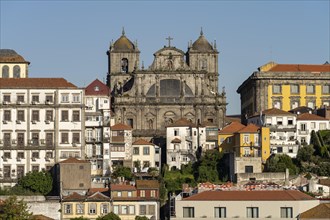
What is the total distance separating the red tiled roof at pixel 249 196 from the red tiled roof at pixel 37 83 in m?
29.0

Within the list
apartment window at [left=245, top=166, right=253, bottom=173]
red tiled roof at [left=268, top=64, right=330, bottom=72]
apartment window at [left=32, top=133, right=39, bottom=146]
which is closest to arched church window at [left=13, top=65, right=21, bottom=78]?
apartment window at [left=32, top=133, right=39, bottom=146]

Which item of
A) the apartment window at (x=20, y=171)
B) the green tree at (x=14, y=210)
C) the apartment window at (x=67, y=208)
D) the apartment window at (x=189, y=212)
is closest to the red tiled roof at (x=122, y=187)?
the apartment window at (x=67, y=208)

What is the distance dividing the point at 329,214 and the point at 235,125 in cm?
4223

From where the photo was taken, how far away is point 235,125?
142 meters

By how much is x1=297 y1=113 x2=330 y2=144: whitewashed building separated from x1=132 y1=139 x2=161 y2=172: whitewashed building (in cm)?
1418

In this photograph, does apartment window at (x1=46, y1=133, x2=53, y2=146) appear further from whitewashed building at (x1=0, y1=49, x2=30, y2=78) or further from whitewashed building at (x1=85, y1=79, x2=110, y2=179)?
whitewashed building at (x1=0, y1=49, x2=30, y2=78)

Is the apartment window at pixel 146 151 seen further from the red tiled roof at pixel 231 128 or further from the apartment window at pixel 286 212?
the apartment window at pixel 286 212

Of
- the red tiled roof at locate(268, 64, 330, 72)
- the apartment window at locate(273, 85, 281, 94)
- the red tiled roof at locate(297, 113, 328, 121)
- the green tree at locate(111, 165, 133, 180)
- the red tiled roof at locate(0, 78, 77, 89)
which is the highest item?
the red tiled roof at locate(268, 64, 330, 72)

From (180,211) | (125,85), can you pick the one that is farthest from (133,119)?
(180,211)

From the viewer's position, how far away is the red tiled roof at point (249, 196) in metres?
105

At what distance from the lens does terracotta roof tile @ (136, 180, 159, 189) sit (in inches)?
4705

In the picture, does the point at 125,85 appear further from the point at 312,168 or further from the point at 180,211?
the point at 180,211

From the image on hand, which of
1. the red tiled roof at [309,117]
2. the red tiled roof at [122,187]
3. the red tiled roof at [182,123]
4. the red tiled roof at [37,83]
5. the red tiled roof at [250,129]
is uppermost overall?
the red tiled roof at [37,83]

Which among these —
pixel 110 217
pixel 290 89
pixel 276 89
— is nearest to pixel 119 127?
pixel 276 89
